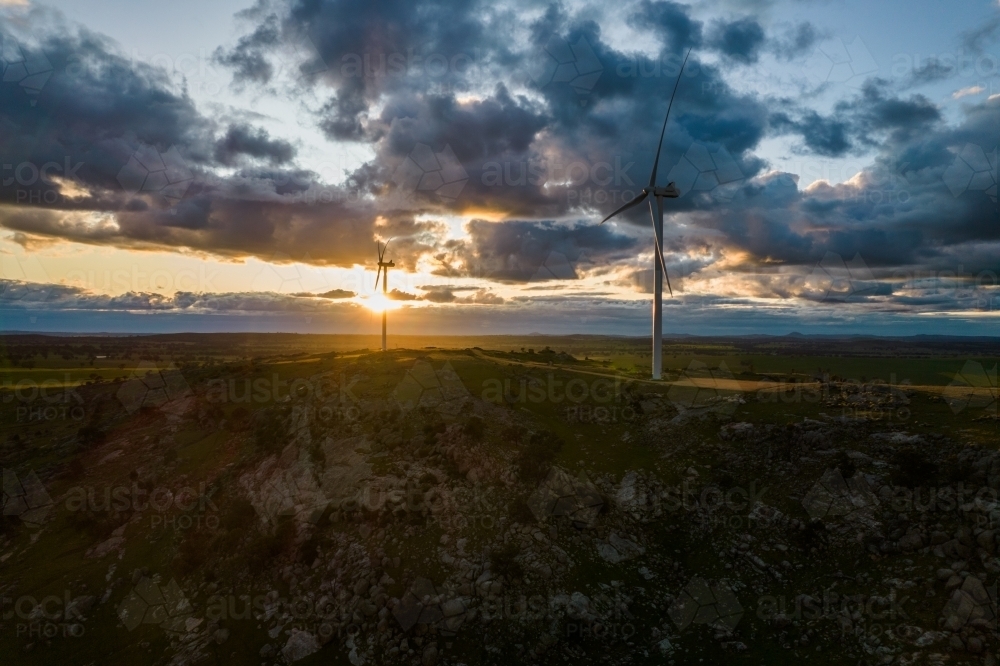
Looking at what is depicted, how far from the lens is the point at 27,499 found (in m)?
41.9

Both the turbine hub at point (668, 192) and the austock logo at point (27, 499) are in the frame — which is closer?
the austock logo at point (27, 499)

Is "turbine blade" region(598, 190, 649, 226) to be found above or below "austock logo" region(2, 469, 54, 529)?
above

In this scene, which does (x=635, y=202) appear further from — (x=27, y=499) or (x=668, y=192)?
(x=27, y=499)

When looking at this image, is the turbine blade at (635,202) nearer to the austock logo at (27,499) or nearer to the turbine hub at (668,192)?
the turbine hub at (668,192)

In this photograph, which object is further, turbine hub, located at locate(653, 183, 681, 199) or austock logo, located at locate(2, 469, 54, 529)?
turbine hub, located at locate(653, 183, 681, 199)

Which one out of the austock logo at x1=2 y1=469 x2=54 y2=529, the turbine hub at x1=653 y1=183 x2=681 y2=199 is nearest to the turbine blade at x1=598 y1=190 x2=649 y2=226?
the turbine hub at x1=653 y1=183 x2=681 y2=199

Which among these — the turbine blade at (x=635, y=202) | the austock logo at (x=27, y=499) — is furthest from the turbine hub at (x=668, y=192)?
the austock logo at (x=27, y=499)

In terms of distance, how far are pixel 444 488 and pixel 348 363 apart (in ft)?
86.6

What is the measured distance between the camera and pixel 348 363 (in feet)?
181

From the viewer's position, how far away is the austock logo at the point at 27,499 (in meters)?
39.9

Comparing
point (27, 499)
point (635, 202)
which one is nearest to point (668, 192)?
point (635, 202)

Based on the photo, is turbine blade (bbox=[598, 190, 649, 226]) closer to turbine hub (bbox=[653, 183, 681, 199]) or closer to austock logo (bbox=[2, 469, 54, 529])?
turbine hub (bbox=[653, 183, 681, 199])

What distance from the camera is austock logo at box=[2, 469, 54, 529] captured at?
3994 centimetres

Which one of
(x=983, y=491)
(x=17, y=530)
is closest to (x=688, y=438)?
(x=983, y=491)
